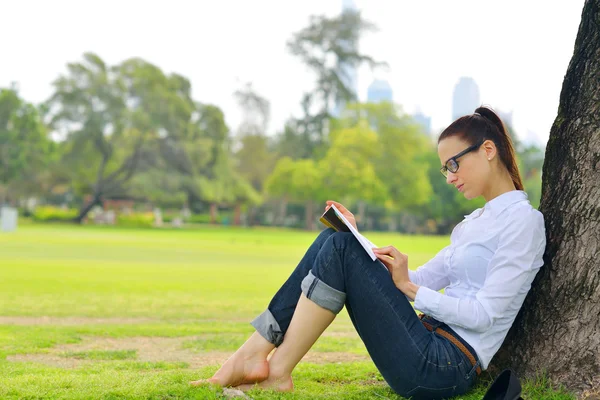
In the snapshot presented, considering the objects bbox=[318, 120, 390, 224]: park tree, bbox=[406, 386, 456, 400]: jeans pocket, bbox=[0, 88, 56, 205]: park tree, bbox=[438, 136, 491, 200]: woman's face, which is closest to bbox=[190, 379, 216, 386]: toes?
bbox=[406, 386, 456, 400]: jeans pocket

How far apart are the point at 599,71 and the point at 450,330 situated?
5.03 ft

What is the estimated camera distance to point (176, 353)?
5754mm

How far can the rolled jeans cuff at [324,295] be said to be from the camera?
3301mm

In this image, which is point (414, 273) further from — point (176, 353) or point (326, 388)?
point (176, 353)

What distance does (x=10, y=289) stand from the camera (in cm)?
1080

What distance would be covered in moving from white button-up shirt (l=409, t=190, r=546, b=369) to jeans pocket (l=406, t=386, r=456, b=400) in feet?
0.70

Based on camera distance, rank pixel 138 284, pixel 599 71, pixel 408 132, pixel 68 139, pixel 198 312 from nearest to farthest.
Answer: pixel 599 71
pixel 198 312
pixel 138 284
pixel 68 139
pixel 408 132

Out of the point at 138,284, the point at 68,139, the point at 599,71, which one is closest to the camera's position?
the point at 599,71

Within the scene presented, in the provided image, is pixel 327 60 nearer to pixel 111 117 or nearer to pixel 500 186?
pixel 111 117

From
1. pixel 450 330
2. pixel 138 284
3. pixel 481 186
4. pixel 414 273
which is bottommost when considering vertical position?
pixel 138 284

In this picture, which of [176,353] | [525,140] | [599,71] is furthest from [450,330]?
[525,140]

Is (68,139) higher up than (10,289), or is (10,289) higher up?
(68,139)

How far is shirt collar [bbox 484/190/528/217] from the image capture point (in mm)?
3408

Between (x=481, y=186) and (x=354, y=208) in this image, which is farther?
(x=354, y=208)
